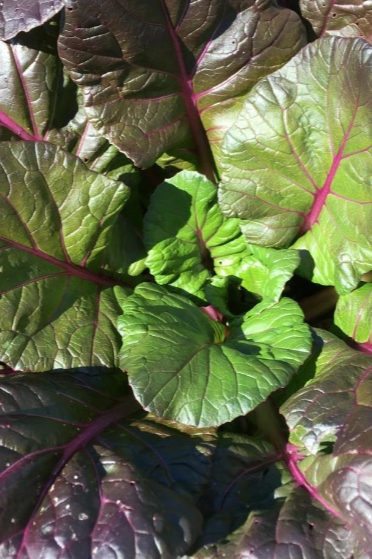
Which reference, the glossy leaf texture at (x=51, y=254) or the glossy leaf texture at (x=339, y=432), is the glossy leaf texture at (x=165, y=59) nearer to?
the glossy leaf texture at (x=51, y=254)

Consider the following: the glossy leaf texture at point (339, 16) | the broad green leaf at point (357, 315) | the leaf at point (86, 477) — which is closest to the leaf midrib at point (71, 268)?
the leaf at point (86, 477)

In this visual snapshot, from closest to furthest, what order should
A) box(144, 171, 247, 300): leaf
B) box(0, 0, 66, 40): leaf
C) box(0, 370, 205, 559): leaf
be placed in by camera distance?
→ 1. box(0, 370, 205, 559): leaf
2. box(0, 0, 66, 40): leaf
3. box(144, 171, 247, 300): leaf

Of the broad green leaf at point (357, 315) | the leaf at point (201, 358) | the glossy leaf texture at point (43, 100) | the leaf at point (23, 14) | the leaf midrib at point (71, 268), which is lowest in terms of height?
the broad green leaf at point (357, 315)

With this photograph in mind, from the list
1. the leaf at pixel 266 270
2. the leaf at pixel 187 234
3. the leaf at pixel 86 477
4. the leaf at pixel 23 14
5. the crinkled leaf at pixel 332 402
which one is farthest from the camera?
the leaf at pixel 187 234

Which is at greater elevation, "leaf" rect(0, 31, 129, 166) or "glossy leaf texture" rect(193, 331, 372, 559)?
"leaf" rect(0, 31, 129, 166)

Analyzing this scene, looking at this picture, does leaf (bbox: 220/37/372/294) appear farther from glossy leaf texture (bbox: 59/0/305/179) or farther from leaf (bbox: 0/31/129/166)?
leaf (bbox: 0/31/129/166)

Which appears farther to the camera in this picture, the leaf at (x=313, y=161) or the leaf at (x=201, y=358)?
the leaf at (x=313, y=161)

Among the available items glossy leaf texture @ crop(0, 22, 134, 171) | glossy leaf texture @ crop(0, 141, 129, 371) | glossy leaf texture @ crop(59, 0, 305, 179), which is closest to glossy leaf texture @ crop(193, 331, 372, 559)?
glossy leaf texture @ crop(0, 141, 129, 371)

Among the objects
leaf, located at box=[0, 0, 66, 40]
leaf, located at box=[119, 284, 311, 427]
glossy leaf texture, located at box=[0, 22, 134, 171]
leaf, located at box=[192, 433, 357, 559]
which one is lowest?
leaf, located at box=[192, 433, 357, 559]
